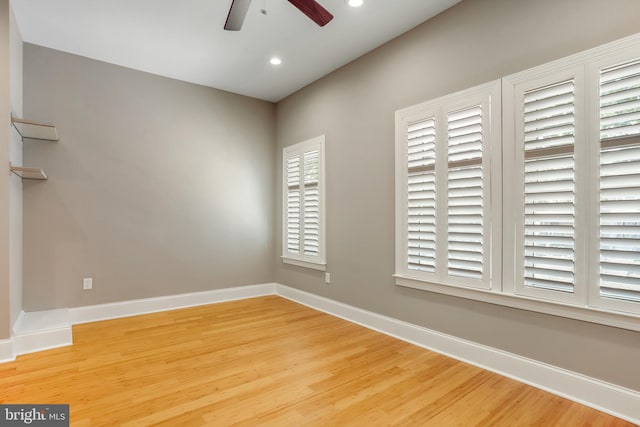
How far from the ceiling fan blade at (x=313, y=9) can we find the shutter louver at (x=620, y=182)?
5.95ft

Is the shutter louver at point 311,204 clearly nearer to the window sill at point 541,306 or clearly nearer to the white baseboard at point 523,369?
the white baseboard at point 523,369

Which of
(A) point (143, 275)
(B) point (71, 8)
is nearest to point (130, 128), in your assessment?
(B) point (71, 8)

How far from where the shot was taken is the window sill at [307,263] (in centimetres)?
420

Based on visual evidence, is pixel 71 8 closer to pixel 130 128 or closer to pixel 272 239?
pixel 130 128

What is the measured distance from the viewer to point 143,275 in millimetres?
4062

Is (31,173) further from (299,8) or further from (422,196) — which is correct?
(422,196)

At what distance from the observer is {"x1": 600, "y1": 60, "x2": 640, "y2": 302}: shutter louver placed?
74.2 inches

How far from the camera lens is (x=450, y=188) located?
109 inches

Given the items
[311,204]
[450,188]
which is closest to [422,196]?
[450,188]

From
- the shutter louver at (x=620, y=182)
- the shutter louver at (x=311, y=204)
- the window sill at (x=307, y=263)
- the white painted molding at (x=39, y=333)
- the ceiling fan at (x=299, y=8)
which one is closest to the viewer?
the shutter louver at (x=620, y=182)

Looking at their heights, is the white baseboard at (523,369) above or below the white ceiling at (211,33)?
below

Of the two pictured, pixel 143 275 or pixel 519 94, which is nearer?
pixel 519 94

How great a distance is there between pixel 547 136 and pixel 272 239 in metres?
3.86

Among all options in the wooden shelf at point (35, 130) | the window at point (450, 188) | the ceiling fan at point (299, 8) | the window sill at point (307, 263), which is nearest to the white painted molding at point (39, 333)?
the wooden shelf at point (35, 130)
